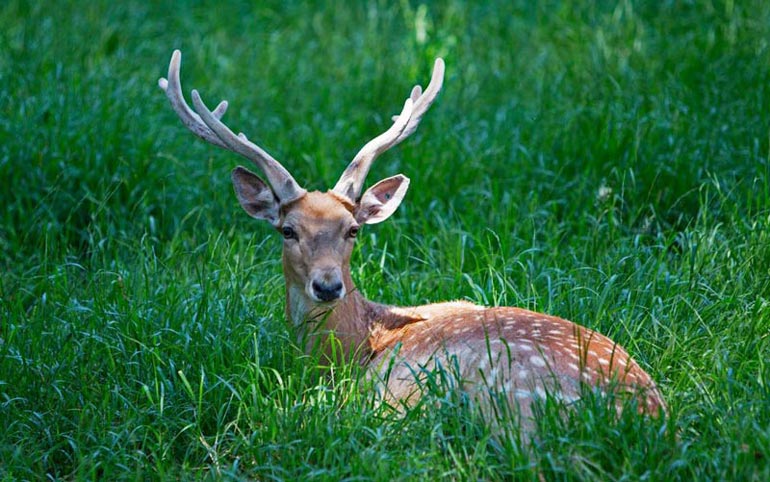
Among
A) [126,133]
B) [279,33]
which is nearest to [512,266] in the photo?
[126,133]

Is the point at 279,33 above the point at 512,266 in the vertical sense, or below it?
above

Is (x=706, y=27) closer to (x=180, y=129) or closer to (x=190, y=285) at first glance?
(x=180, y=129)

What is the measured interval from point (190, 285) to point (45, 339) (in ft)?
2.76

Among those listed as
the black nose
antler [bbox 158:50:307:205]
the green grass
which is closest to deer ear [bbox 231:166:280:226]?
antler [bbox 158:50:307:205]

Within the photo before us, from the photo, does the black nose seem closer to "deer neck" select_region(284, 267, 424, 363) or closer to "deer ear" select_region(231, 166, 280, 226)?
"deer neck" select_region(284, 267, 424, 363)

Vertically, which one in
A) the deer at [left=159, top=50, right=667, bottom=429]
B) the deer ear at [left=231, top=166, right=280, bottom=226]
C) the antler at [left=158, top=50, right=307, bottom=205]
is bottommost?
the deer at [left=159, top=50, right=667, bottom=429]

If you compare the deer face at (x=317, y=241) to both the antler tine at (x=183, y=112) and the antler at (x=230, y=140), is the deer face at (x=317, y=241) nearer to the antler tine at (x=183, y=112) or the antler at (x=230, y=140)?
the antler at (x=230, y=140)

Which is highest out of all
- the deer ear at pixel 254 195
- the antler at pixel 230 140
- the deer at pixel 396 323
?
the antler at pixel 230 140

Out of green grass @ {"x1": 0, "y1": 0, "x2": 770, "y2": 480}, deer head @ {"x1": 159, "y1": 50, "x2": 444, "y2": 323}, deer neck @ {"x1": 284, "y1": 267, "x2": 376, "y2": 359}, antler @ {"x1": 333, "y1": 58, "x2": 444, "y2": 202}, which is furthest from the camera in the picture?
antler @ {"x1": 333, "y1": 58, "x2": 444, "y2": 202}

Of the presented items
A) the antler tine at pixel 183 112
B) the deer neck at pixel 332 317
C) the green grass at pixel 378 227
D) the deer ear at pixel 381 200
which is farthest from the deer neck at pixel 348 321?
the antler tine at pixel 183 112

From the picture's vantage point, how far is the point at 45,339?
5.49m

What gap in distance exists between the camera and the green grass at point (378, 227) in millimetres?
4547

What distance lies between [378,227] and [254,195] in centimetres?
161

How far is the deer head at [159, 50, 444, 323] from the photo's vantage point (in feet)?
17.2
